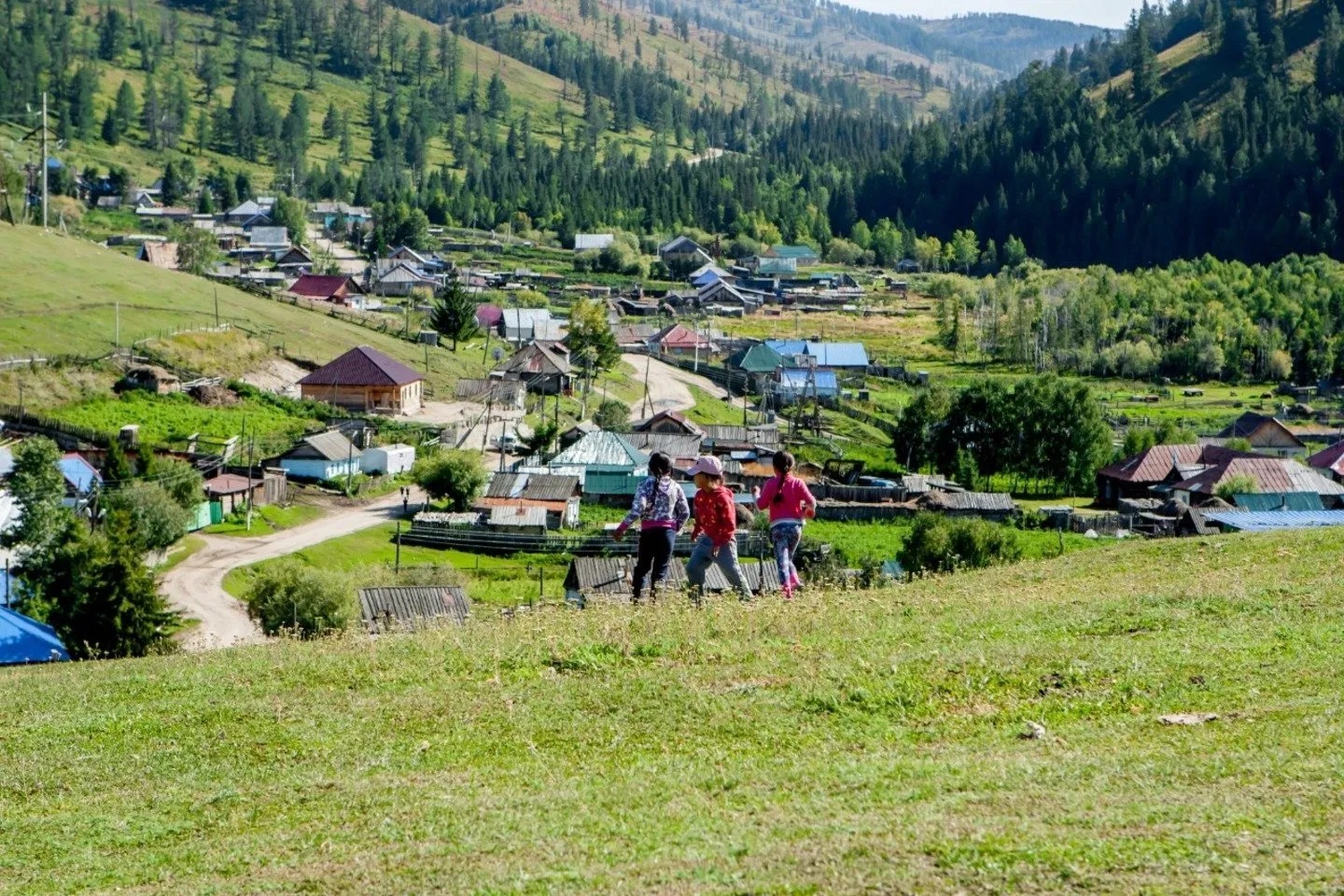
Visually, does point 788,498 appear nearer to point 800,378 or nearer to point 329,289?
point 800,378

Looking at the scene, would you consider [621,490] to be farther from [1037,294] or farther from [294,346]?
[1037,294]

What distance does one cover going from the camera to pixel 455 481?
4938 cm

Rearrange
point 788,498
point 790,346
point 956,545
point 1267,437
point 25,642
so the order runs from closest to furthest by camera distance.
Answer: point 788,498
point 25,642
point 956,545
point 1267,437
point 790,346

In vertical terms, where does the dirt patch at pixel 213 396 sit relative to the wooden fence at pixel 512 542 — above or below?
above

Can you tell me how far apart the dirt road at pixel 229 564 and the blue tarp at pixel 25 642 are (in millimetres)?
4757

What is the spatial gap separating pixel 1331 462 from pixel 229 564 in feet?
135

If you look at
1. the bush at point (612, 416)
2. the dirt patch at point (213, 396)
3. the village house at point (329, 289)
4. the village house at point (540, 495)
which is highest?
the village house at point (329, 289)

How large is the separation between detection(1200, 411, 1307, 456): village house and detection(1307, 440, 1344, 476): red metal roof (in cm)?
448

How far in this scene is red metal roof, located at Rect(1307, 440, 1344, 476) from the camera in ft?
197

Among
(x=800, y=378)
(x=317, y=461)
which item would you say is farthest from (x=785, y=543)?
(x=800, y=378)

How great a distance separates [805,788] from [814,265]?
142146mm

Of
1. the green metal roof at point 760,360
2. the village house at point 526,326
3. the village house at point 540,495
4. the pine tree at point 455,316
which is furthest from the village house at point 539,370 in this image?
the village house at point 540,495

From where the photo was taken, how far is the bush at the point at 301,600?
2939 centimetres

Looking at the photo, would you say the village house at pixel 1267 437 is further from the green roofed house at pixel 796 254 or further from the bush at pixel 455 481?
the green roofed house at pixel 796 254
